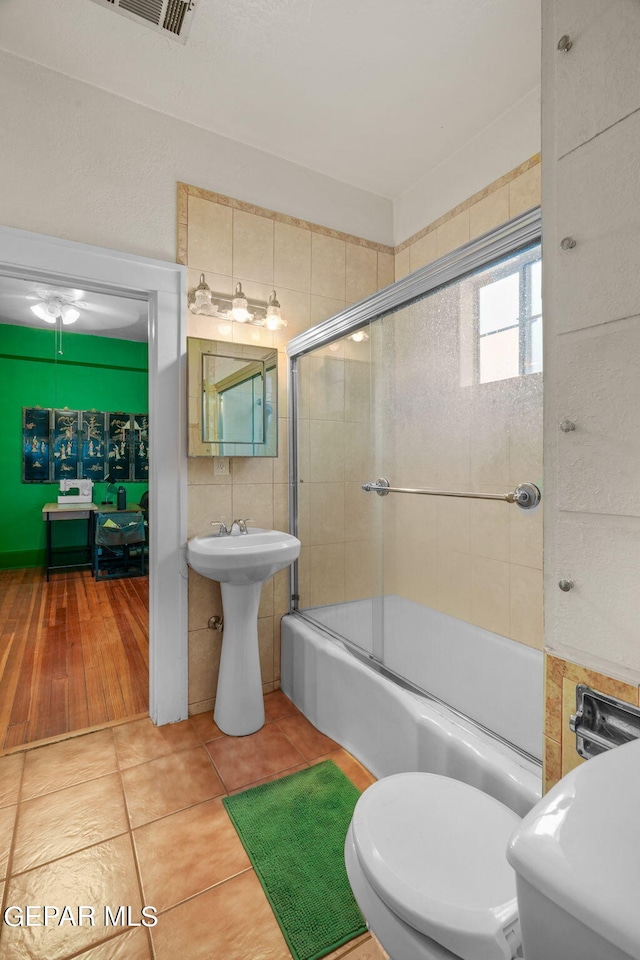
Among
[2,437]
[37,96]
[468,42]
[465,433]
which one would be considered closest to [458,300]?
[465,433]

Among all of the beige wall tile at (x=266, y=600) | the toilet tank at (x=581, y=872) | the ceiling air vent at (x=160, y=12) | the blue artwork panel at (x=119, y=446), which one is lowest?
the beige wall tile at (x=266, y=600)

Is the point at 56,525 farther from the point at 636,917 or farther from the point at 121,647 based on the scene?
the point at 636,917

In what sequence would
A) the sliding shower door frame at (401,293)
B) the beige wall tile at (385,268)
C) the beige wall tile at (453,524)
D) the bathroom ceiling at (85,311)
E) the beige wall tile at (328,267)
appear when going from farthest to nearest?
the bathroom ceiling at (85,311), the beige wall tile at (385,268), the beige wall tile at (328,267), the beige wall tile at (453,524), the sliding shower door frame at (401,293)

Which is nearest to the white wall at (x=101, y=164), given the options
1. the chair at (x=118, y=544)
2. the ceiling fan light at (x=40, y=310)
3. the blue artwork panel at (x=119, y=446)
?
the ceiling fan light at (x=40, y=310)

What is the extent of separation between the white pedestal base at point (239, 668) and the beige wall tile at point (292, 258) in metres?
1.55

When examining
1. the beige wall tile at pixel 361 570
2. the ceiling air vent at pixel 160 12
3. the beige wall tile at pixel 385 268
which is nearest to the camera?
the ceiling air vent at pixel 160 12

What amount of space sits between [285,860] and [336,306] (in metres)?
2.44

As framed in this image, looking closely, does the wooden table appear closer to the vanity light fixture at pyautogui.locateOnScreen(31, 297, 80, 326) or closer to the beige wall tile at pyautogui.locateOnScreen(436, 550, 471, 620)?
the vanity light fixture at pyautogui.locateOnScreen(31, 297, 80, 326)

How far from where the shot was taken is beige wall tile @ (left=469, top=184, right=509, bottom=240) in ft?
6.89

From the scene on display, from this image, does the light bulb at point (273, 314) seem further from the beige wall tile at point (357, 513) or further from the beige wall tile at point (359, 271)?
the beige wall tile at point (357, 513)

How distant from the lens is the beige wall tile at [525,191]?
1.95 m

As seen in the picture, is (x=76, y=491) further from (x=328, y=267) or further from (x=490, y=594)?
(x=490, y=594)

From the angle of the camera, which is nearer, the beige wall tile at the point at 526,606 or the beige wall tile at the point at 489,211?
the beige wall tile at the point at 526,606

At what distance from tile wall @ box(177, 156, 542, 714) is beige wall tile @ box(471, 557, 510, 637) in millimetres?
43
